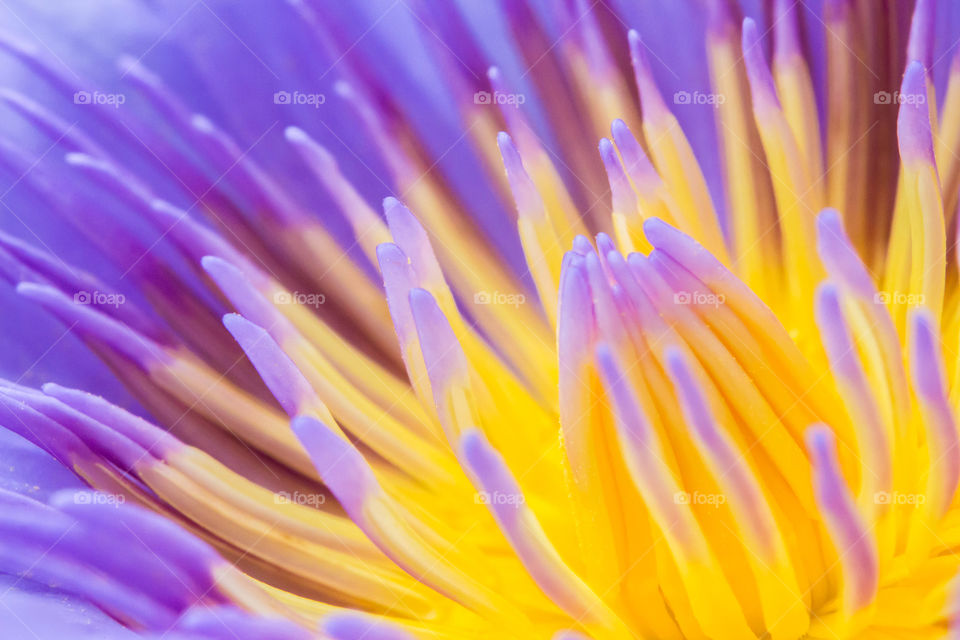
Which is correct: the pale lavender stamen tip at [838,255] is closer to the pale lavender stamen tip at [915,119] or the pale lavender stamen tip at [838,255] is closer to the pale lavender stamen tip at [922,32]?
the pale lavender stamen tip at [915,119]

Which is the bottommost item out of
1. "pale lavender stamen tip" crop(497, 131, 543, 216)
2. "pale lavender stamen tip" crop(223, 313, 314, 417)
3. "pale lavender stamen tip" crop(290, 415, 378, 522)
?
"pale lavender stamen tip" crop(290, 415, 378, 522)

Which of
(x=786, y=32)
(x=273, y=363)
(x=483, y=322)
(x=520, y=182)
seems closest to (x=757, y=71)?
(x=786, y=32)

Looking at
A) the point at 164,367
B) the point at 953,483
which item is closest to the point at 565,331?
the point at 953,483

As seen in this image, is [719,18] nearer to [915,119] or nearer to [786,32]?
[786,32]

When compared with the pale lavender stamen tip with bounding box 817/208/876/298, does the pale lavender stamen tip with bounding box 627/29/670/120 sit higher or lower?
higher

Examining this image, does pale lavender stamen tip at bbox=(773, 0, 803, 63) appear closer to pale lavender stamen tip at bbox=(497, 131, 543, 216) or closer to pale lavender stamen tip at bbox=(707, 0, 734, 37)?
pale lavender stamen tip at bbox=(707, 0, 734, 37)

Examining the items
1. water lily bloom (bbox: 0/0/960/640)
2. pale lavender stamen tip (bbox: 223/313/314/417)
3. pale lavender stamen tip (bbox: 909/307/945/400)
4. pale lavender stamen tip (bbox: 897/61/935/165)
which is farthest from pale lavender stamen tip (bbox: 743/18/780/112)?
pale lavender stamen tip (bbox: 223/313/314/417)

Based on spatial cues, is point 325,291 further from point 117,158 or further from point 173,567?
point 173,567

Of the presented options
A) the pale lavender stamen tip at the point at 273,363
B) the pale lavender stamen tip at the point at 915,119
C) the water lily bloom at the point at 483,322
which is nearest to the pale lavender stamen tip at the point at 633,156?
the water lily bloom at the point at 483,322

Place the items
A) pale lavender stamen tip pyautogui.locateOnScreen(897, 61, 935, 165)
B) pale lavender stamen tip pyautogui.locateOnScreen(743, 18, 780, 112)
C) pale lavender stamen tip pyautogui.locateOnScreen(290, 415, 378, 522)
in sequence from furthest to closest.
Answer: pale lavender stamen tip pyautogui.locateOnScreen(743, 18, 780, 112) < pale lavender stamen tip pyautogui.locateOnScreen(897, 61, 935, 165) < pale lavender stamen tip pyautogui.locateOnScreen(290, 415, 378, 522)

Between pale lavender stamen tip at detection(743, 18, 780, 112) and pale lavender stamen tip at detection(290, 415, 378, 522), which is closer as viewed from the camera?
pale lavender stamen tip at detection(290, 415, 378, 522)
